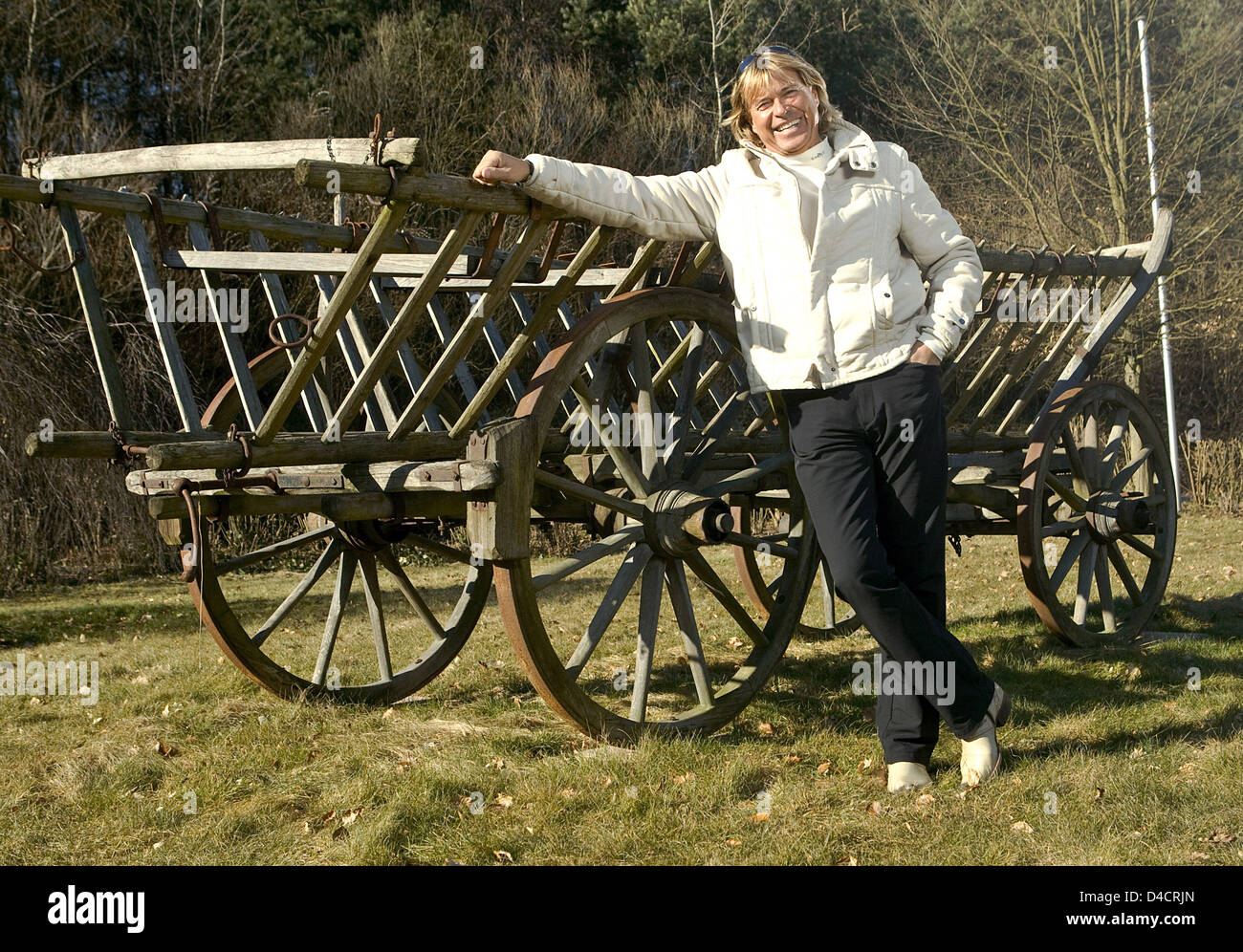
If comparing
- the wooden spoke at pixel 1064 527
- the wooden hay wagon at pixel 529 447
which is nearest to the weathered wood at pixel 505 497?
the wooden hay wagon at pixel 529 447

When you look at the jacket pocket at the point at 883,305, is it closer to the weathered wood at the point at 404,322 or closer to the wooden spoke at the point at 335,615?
the weathered wood at the point at 404,322

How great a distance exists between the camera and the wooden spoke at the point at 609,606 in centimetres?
377

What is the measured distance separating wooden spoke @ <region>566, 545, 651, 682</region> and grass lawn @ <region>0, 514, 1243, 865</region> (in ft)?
1.07

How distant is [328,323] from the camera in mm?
3535

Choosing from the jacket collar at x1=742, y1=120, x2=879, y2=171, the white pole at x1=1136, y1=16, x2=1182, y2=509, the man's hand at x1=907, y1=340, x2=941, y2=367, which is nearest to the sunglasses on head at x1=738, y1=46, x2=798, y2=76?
the jacket collar at x1=742, y1=120, x2=879, y2=171

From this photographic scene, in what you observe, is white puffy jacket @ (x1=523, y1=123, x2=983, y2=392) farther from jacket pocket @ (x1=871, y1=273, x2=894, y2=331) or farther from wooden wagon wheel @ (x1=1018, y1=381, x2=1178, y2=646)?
wooden wagon wheel @ (x1=1018, y1=381, x2=1178, y2=646)

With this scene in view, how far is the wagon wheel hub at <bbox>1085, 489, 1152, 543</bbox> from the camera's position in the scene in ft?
18.6

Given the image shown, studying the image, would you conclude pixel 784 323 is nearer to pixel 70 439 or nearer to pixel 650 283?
pixel 650 283

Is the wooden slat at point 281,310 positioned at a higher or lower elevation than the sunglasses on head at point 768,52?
lower

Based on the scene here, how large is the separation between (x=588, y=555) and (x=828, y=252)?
4.03 feet

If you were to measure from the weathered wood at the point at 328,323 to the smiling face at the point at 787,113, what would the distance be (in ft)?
3.89

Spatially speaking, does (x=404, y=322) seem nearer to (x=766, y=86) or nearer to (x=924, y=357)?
(x=766, y=86)

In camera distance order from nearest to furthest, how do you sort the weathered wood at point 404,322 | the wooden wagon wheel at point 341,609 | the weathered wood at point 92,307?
the weathered wood at point 404,322, the weathered wood at point 92,307, the wooden wagon wheel at point 341,609

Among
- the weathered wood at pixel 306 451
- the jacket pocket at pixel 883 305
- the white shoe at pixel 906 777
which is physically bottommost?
the white shoe at pixel 906 777
